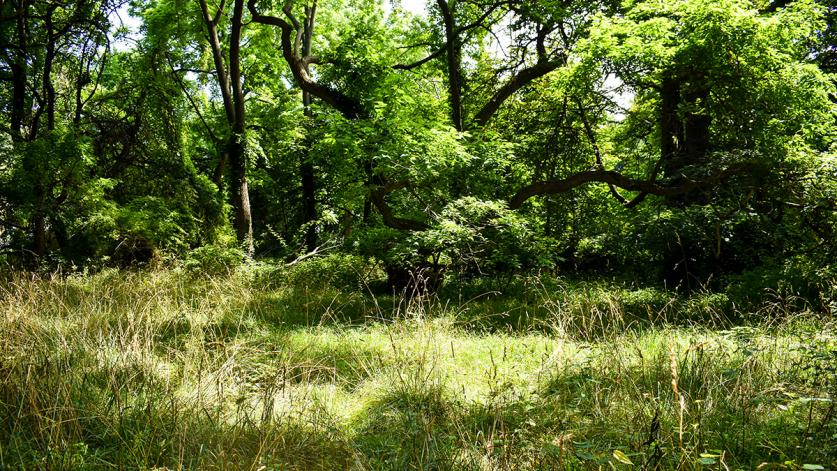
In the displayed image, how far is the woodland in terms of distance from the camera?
314 cm

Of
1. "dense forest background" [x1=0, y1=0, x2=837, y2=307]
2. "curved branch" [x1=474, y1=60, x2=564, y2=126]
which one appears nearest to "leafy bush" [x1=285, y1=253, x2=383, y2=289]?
"dense forest background" [x1=0, y1=0, x2=837, y2=307]

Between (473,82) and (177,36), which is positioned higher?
(177,36)

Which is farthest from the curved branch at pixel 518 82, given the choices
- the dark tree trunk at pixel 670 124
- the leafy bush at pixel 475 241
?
the leafy bush at pixel 475 241

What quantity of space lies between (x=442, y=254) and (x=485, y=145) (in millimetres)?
2204

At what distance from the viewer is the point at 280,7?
12.4 m

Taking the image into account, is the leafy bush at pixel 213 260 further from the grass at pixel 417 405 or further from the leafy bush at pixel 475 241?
the grass at pixel 417 405

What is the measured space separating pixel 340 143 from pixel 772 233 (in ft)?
23.5

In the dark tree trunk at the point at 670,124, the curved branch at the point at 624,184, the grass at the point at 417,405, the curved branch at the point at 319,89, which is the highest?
the curved branch at the point at 319,89

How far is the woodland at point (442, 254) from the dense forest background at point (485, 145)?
62mm

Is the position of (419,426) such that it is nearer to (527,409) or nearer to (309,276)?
(527,409)

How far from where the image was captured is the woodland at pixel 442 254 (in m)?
3.14

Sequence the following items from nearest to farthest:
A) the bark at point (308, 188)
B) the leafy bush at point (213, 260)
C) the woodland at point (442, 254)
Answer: the woodland at point (442, 254) < the leafy bush at point (213, 260) < the bark at point (308, 188)

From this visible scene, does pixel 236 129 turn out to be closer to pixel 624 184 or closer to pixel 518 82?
pixel 518 82

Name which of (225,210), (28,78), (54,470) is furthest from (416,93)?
A: (54,470)
